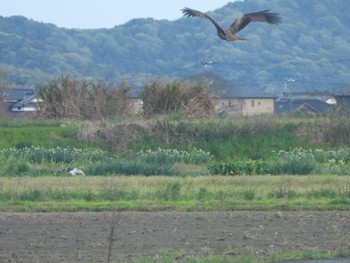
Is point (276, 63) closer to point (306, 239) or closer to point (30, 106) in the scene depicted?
point (30, 106)

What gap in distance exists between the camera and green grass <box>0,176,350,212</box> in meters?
20.2

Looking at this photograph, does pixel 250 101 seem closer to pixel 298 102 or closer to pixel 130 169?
pixel 298 102

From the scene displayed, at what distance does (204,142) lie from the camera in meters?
40.7

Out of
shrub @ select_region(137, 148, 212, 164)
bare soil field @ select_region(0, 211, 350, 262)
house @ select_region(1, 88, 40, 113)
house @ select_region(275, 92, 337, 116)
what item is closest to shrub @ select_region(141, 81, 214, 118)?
shrub @ select_region(137, 148, 212, 164)

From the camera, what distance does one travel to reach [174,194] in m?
21.8

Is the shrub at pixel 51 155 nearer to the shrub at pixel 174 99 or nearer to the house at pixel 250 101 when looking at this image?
the shrub at pixel 174 99

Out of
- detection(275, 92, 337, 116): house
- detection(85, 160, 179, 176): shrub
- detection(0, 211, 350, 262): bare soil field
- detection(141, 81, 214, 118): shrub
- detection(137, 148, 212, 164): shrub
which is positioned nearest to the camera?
detection(0, 211, 350, 262): bare soil field

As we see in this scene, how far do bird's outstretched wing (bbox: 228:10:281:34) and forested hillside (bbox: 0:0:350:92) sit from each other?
96.7 metres

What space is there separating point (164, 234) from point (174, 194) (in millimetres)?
5876

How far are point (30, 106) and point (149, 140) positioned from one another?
32958 millimetres

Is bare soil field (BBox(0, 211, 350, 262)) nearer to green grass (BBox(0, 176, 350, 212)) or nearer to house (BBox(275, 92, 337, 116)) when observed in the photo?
green grass (BBox(0, 176, 350, 212))

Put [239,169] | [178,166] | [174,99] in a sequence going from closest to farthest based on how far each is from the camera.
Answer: [239,169] < [178,166] < [174,99]

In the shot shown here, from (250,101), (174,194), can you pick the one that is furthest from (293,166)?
(250,101)

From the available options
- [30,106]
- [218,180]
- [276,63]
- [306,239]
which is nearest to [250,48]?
[276,63]
